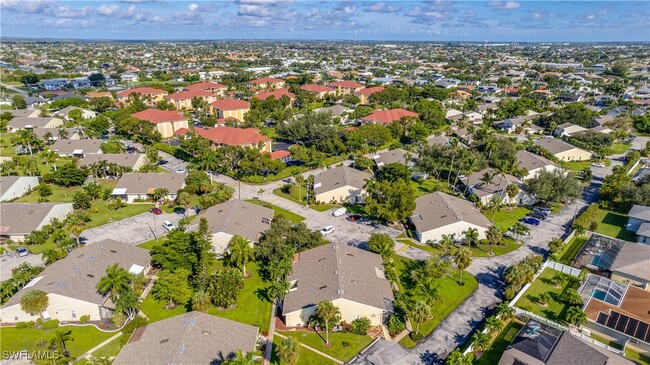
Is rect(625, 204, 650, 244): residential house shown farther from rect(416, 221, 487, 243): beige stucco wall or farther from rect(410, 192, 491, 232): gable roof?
rect(416, 221, 487, 243): beige stucco wall

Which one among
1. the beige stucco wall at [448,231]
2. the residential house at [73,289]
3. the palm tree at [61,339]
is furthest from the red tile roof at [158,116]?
the beige stucco wall at [448,231]

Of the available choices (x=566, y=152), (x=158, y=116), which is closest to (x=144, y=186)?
(x=158, y=116)

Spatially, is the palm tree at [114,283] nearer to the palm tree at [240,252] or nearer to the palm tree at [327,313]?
the palm tree at [240,252]

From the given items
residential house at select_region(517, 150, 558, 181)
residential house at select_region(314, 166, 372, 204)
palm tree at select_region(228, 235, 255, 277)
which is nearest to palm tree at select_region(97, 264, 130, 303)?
palm tree at select_region(228, 235, 255, 277)

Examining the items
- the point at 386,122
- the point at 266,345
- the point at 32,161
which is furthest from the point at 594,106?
the point at 32,161

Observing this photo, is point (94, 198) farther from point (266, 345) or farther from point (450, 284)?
→ point (450, 284)
